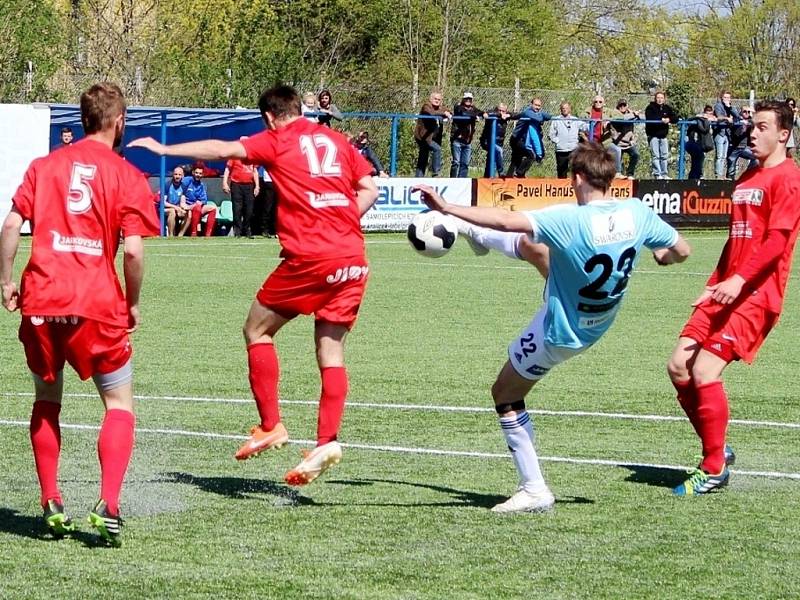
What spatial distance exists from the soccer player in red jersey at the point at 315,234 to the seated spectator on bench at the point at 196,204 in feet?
66.8

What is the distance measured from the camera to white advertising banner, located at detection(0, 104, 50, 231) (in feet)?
83.7

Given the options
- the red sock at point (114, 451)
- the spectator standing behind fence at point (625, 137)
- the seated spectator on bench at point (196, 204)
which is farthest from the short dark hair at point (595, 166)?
the spectator standing behind fence at point (625, 137)

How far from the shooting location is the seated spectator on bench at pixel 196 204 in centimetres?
2761

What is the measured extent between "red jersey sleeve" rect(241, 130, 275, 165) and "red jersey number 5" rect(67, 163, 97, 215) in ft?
4.56

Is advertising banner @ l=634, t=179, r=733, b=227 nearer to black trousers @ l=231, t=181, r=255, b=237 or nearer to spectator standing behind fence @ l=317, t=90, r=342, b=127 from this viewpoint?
spectator standing behind fence @ l=317, t=90, r=342, b=127

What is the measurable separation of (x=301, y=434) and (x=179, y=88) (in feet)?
101

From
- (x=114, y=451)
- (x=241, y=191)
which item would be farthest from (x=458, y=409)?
(x=241, y=191)

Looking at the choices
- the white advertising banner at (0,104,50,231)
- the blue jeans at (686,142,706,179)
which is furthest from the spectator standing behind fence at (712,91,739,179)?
the white advertising banner at (0,104,50,231)

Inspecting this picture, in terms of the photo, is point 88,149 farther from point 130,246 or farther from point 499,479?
point 499,479

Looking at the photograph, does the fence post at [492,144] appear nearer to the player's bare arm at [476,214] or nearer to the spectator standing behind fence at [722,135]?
the spectator standing behind fence at [722,135]

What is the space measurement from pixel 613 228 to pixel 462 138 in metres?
23.3

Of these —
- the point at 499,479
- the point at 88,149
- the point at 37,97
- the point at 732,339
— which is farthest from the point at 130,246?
the point at 37,97

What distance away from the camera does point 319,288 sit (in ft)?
24.4

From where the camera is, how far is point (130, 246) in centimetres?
596
